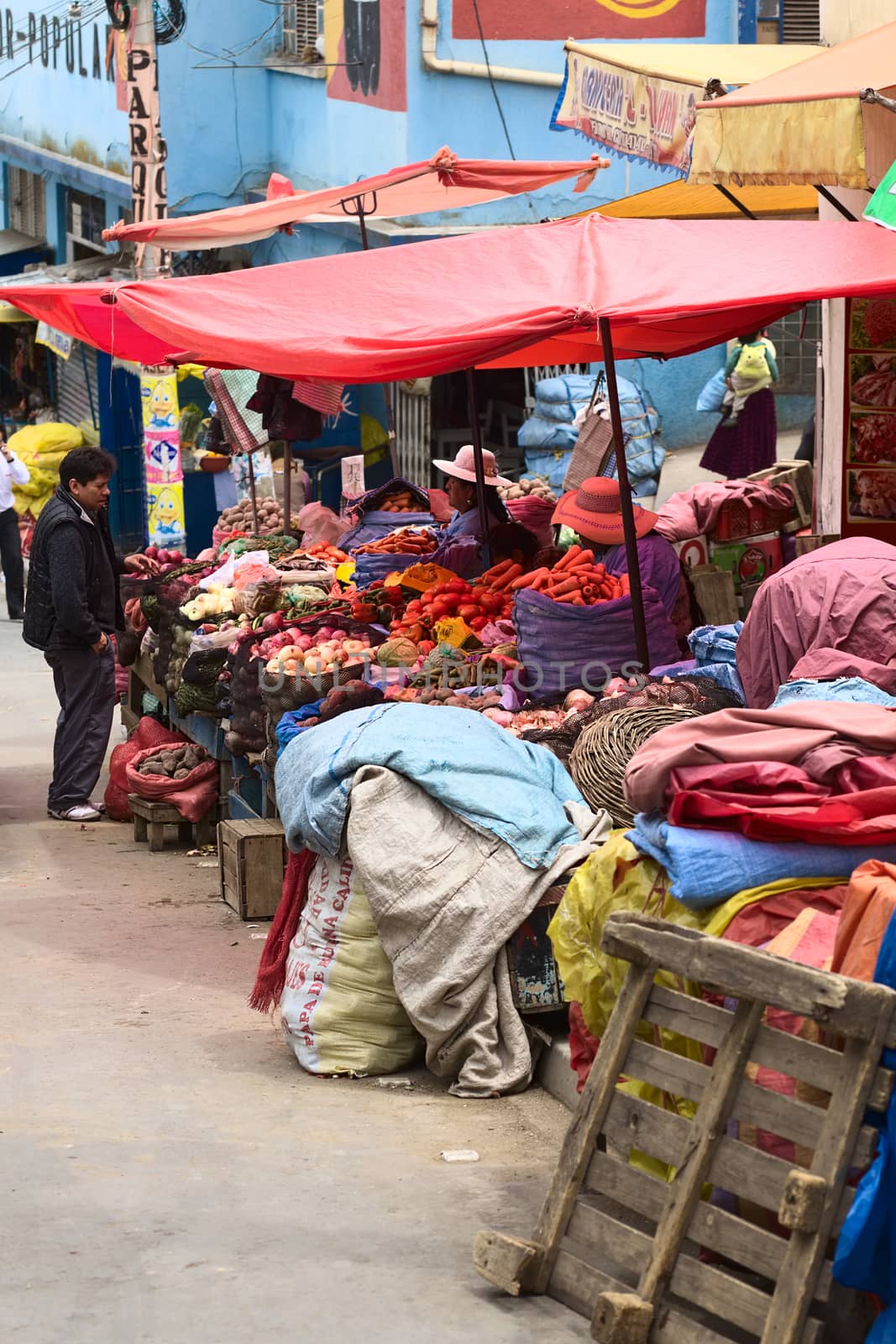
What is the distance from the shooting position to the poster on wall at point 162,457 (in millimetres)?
15188

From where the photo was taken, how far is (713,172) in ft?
25.8

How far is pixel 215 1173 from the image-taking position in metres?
5.17

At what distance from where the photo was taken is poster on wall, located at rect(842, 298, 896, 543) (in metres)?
9.95

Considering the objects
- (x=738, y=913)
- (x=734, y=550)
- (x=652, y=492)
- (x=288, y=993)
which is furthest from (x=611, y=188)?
(x=738, y=913)

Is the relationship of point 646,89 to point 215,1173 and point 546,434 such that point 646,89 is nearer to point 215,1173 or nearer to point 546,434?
point 215,1173

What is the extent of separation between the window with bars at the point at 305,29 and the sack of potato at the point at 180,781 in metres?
11.6

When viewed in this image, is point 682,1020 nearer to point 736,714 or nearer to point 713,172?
point 736,714

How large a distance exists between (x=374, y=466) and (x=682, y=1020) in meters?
15.7

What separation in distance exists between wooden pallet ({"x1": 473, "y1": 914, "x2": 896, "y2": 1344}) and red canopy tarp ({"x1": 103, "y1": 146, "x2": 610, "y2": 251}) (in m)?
7.75

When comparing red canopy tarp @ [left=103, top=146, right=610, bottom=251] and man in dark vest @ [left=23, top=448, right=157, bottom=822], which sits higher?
red canopy tarp @ [left=103, top=146, right=610, bottom=251]

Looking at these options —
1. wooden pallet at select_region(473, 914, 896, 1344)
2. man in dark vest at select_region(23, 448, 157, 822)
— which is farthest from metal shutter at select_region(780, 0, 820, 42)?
wooden pallet at select_region(473, 914, 896, 1344)

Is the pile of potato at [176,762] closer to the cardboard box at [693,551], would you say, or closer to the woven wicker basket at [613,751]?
the cardboard box at [693,551]

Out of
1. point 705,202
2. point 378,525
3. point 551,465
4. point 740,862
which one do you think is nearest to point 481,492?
point 378,525

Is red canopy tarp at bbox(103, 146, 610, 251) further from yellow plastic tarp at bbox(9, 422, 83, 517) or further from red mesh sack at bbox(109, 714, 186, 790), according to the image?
yellow plastic tarp at bbox(9, 422, 83, 517)
